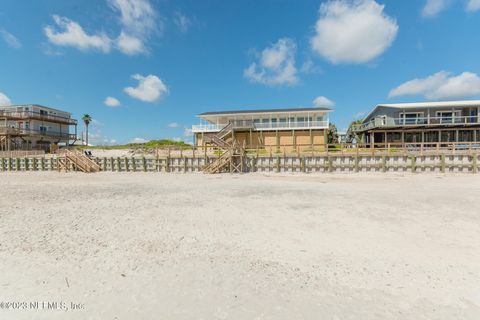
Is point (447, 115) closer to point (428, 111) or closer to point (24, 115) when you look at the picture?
point (428, 111)

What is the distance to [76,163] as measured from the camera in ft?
88.0

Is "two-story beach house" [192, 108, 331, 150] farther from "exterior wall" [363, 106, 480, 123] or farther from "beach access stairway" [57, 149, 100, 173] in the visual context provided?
"beach access stairway" [57, 149, 100, 173]

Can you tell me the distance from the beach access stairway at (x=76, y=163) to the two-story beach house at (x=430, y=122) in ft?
116

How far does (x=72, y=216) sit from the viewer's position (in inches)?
328

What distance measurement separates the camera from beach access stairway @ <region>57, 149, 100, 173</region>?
1050 inches

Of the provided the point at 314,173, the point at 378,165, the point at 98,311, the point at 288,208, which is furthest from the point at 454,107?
the point at 98,311

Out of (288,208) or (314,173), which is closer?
(288,208)

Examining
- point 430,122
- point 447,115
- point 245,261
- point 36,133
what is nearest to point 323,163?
point 430,122

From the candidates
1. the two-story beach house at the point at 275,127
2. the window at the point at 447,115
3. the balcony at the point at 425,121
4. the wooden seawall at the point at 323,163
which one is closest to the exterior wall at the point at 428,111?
the window at the point at 447,115

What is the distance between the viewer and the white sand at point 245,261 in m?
3.55

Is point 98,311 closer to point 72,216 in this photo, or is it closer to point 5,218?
point 72,216

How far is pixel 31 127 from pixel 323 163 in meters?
49.7

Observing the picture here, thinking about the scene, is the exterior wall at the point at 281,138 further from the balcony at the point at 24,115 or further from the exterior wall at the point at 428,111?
the balcony at the point at 24,115

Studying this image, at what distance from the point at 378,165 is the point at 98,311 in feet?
79.6
